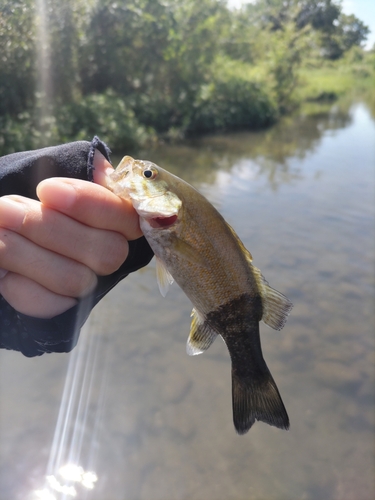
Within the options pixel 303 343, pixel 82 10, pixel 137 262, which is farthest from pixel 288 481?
pixel 82 10

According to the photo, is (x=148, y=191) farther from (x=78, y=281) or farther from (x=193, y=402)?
(x=193, y=402)

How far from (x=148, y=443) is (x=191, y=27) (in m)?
21.5

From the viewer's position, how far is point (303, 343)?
6367 millimetres

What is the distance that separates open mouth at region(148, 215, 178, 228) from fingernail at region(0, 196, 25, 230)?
0.47 m

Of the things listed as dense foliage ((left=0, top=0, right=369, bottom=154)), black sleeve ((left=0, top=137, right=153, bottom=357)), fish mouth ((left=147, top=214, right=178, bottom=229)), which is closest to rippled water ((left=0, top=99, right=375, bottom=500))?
black sleeve ((left=0, top=137, right=153, bottom=357))

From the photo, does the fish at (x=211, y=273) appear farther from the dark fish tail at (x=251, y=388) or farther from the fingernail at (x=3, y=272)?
the fingernail at (x=3, y=272)

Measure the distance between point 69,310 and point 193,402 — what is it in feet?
13.5

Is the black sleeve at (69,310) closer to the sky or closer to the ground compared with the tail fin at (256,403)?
closer to the sky

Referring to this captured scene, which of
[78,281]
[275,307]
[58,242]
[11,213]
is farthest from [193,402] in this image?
[11,213]

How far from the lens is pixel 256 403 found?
177cm

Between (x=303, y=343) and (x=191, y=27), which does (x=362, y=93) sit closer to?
(x=191, y=27)

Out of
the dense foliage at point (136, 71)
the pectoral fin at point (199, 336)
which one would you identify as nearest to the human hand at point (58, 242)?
the pectoral fin at point (199, 336)

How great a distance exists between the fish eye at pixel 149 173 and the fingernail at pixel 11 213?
1.67 ft

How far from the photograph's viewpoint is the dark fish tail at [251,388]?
69.0 inches
